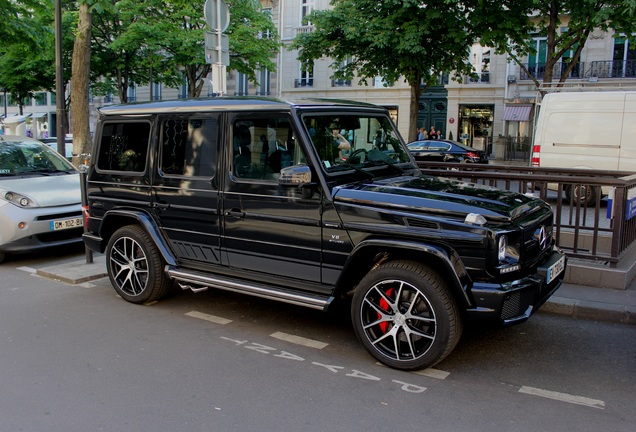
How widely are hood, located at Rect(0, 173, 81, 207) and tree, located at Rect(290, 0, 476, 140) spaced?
11.5m

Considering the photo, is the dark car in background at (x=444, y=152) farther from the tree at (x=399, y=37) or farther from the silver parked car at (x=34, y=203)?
the silver parked car at (x=34, y=203)

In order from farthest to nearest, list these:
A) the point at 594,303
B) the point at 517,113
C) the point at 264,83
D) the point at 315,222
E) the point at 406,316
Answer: the point at 264,83 < the point at 517,113 < the point at 594,303 < the point at 315,222 < the point at 406,316

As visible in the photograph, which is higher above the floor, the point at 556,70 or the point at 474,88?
the point at 556,70

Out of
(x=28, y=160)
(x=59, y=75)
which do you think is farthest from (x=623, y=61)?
(x=28, y=160)

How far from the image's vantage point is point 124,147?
626 cm

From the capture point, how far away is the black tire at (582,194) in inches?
261

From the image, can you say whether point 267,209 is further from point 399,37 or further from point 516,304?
point 399,37

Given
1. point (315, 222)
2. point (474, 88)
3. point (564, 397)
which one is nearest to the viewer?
point (564, 397)

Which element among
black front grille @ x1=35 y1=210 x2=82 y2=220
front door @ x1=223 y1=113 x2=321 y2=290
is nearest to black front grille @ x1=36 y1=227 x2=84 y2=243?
black front grille @ x1=35 y1=210 x2=82 y2=220

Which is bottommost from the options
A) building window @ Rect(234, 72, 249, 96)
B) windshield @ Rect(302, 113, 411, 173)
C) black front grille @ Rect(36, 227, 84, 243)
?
black front grille @ Rect(36, 227, 84, 243)

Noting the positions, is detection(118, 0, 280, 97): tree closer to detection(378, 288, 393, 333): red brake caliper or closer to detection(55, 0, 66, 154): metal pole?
detection(55, 0, 66, 154): metal pole

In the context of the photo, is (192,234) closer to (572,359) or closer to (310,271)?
(310,271)

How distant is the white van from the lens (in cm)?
1253

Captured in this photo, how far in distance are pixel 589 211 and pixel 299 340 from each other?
3.91 metres
